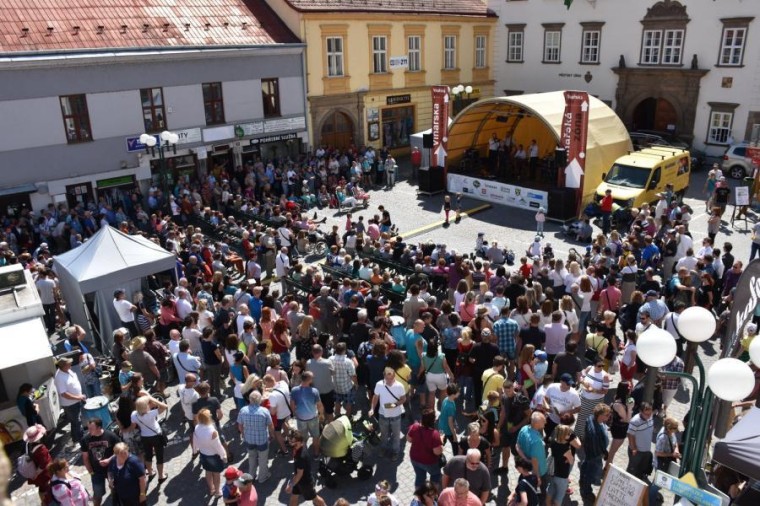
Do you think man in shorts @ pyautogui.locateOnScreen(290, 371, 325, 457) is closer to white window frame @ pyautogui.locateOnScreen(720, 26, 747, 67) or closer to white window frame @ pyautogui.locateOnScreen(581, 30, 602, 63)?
white window frame @ pyautogui.locateOnScreen(720, 26, 747, 67)

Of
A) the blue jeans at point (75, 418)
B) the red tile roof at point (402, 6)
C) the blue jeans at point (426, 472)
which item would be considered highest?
the red tile roof at point (402, 6)

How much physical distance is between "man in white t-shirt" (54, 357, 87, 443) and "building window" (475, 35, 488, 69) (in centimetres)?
3008

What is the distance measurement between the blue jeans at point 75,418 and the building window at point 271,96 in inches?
719

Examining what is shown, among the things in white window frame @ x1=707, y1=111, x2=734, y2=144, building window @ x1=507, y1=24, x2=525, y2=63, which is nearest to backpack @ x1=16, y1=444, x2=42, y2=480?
white window frame @ x1=707, y1=111, x2=734, y2=144

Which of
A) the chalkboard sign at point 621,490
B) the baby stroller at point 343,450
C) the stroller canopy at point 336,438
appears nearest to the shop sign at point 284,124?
the baby stroller at point 343,450

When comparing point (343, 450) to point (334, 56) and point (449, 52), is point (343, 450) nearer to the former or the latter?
point (334, 56)

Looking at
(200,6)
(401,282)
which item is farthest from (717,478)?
(200,6)

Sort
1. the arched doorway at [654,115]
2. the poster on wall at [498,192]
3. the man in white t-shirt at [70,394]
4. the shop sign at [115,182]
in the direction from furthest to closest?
the arched doorway at [654,115]
the shop sign at [115,182]
the poster on wall at [498,192]
the man in white t-shirt at [70,394]

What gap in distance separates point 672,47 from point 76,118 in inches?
1020

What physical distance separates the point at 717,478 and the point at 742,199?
14.3 m

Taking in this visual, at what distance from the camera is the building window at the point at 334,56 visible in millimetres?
27656

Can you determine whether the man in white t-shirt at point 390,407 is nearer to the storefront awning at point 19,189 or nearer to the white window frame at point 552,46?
the storefront awning at point 19,189

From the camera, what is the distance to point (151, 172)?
75.9 feet

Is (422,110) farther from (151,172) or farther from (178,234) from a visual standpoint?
(178,234)
